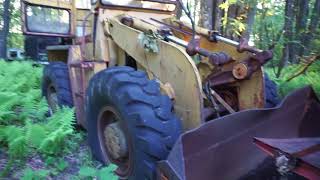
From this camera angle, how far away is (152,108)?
141 inches

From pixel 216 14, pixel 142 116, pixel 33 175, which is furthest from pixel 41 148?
pixel 216 14

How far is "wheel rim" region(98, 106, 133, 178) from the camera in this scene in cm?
398

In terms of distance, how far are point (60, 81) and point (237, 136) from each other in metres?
3.42

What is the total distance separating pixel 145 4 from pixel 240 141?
280cm

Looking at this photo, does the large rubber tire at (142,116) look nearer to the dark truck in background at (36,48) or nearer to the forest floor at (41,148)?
the forest floor at (41,148)

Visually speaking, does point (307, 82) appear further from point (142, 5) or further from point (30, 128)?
point (30, 128)

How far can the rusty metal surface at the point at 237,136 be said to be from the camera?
321 cm

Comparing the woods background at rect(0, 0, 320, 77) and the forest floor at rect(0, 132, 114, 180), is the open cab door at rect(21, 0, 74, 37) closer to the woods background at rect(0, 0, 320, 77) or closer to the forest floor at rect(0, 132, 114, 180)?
the forest floor at rect(0, 132, 114, 180)

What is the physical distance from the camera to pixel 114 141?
4.10 m

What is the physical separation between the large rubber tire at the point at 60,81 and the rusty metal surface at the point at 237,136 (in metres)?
3.05

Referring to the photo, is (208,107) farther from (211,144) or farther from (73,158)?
(73,158)

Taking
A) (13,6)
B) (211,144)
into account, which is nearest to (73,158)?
(211,144)

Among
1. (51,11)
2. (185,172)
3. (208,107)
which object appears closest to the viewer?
(185,172)

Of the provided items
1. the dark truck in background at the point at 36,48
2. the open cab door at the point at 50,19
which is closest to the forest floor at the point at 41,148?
the open cab door at the point at 50,19
